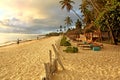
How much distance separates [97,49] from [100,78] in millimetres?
13339

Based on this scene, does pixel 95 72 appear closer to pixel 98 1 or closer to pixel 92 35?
pixel 98 1

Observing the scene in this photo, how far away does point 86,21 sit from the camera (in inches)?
1785

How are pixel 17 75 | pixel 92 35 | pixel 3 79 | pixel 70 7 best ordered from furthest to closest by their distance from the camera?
1. pixel 70 7
2. pixel 92 35
3. pixel 17 75
4. pixel 3 79

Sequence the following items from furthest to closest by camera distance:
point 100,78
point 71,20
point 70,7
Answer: point 71,20 → point 70,7 → point 100,78

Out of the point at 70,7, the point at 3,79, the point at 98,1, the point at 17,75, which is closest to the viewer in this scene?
the point at 3,79

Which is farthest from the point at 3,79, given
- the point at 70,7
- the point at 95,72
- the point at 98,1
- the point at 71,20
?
A: the point at 71,20

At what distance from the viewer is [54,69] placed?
1091cm

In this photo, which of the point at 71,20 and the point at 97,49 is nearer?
the point at 97,49

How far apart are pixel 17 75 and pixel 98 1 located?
21.2m

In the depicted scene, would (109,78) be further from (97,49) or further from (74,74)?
(97,49)

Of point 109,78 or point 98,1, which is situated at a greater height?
point 98,1

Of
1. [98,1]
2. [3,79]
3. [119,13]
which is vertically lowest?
[3,79]

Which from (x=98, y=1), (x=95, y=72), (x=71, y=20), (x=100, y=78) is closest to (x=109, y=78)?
(x=100, y=78)

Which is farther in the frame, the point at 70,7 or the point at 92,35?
the point at 70,7
